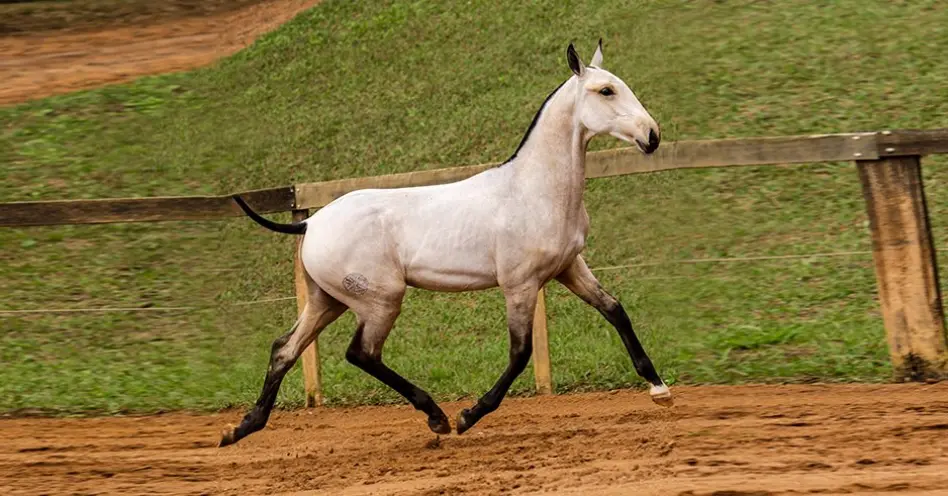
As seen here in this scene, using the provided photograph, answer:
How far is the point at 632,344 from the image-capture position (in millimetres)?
7074

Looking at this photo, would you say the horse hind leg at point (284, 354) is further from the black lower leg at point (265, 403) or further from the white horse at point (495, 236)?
the white horse at point (495, 236)

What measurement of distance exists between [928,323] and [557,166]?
2.43m

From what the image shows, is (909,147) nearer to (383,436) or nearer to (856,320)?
(856,320)

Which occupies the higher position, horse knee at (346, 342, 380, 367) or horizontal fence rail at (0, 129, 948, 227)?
horizontal fence rail at (0, 129, 948, 227)

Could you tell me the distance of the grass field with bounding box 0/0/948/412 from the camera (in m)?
9.66

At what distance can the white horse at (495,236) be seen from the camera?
674 centimetres

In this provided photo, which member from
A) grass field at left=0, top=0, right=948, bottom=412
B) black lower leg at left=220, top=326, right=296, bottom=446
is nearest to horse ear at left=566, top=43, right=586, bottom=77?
black lower leg at left=220, top=326, right=296, bottom=446

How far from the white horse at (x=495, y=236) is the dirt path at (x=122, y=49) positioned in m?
13.1

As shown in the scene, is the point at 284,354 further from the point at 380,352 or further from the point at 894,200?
the point at 894,200

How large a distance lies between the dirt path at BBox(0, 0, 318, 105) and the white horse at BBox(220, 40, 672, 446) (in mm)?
13146

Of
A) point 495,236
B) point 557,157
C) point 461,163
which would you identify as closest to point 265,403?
point 495,236

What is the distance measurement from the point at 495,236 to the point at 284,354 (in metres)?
1.43

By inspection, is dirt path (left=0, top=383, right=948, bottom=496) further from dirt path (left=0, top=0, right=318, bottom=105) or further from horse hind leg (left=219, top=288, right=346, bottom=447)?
dirt path (left=0, top=0, right=318, bottom=105)

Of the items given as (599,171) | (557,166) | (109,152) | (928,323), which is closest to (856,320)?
(928,323)
